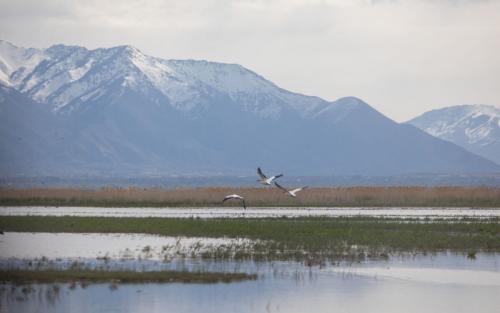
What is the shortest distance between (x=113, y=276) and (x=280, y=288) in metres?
5.19

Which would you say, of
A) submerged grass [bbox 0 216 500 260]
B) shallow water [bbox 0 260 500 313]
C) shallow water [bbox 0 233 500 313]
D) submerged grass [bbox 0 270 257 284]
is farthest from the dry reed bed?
shallow water [bbox 0 260 500 313]

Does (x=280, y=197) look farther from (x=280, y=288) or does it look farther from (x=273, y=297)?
(x=273, y=297)

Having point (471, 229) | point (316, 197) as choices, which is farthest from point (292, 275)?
point (316, 197)

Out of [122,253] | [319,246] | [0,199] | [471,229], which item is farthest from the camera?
[0,199]

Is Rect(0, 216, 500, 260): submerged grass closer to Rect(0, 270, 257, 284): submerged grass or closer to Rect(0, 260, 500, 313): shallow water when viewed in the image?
Rect(0, 270, 257, 284): submerged grass

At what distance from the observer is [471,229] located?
Result: 174 feet

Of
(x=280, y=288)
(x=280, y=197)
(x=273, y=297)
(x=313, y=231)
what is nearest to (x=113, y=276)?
(x=280, y=288)

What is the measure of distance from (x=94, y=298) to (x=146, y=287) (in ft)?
8.14

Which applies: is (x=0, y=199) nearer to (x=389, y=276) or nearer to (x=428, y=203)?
(x=428, y=203)

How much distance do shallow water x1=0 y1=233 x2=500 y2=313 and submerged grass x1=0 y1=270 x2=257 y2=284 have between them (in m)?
0.61

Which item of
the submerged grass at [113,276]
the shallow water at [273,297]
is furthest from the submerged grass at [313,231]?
the shallow water at [273,297]

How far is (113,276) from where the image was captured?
35344 mm

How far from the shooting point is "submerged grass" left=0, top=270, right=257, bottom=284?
113 feet

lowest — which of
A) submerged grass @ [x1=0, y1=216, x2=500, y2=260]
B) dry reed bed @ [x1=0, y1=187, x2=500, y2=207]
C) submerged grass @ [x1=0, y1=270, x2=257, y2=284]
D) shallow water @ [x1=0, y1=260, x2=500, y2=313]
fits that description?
shallow water @ [x1=0, y1=260, x2=500, y2=313]
